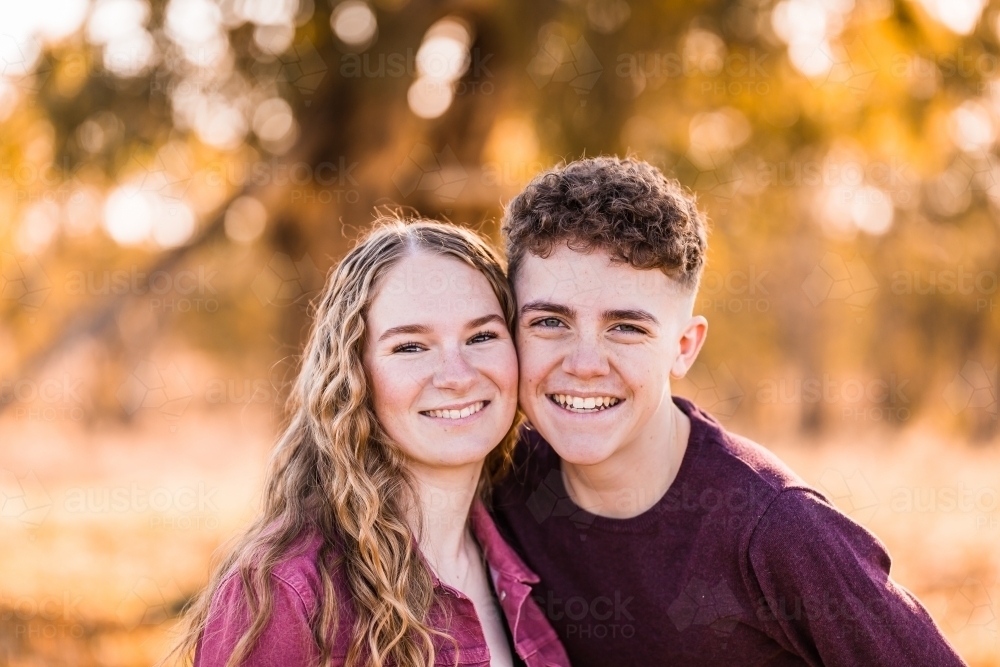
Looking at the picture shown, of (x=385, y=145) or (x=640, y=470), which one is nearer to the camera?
(x=640, y=470)

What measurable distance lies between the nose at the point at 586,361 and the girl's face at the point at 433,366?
0.67 ft

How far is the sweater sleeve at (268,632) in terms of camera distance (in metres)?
2.18

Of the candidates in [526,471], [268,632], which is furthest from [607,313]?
[268,632]

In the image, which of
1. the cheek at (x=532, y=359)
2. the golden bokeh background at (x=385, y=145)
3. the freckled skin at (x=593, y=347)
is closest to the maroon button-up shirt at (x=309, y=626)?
the freckled skin at (x=593, y=347)

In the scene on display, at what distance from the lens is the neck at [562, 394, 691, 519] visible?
9.43 ft

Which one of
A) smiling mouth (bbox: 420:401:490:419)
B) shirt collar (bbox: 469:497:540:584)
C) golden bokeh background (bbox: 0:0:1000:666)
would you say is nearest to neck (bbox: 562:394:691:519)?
shirt collar (bbox: 469:497:540:584)

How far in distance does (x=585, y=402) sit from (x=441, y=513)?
0.57 m

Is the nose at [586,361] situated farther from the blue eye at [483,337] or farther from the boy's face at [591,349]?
the blue eye at [483,337]

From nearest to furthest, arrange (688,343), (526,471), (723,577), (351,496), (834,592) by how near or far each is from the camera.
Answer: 1. (834,592)
2. (351,496)
3. (723,577)
4. (688,343)
5. (526,471)

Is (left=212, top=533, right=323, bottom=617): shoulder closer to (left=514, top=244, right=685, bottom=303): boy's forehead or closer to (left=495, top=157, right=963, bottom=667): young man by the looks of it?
(left=495, top=157, right=963, bottom=667): young man

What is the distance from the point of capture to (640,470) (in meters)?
2.89

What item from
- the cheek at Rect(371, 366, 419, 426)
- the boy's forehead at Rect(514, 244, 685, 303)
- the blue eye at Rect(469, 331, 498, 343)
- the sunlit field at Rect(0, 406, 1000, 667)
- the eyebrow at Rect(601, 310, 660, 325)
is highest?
the boy's forehead at Rect(514, 244, 685, 303)

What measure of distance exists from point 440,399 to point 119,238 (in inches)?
358

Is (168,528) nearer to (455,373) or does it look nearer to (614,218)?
(455,373)
